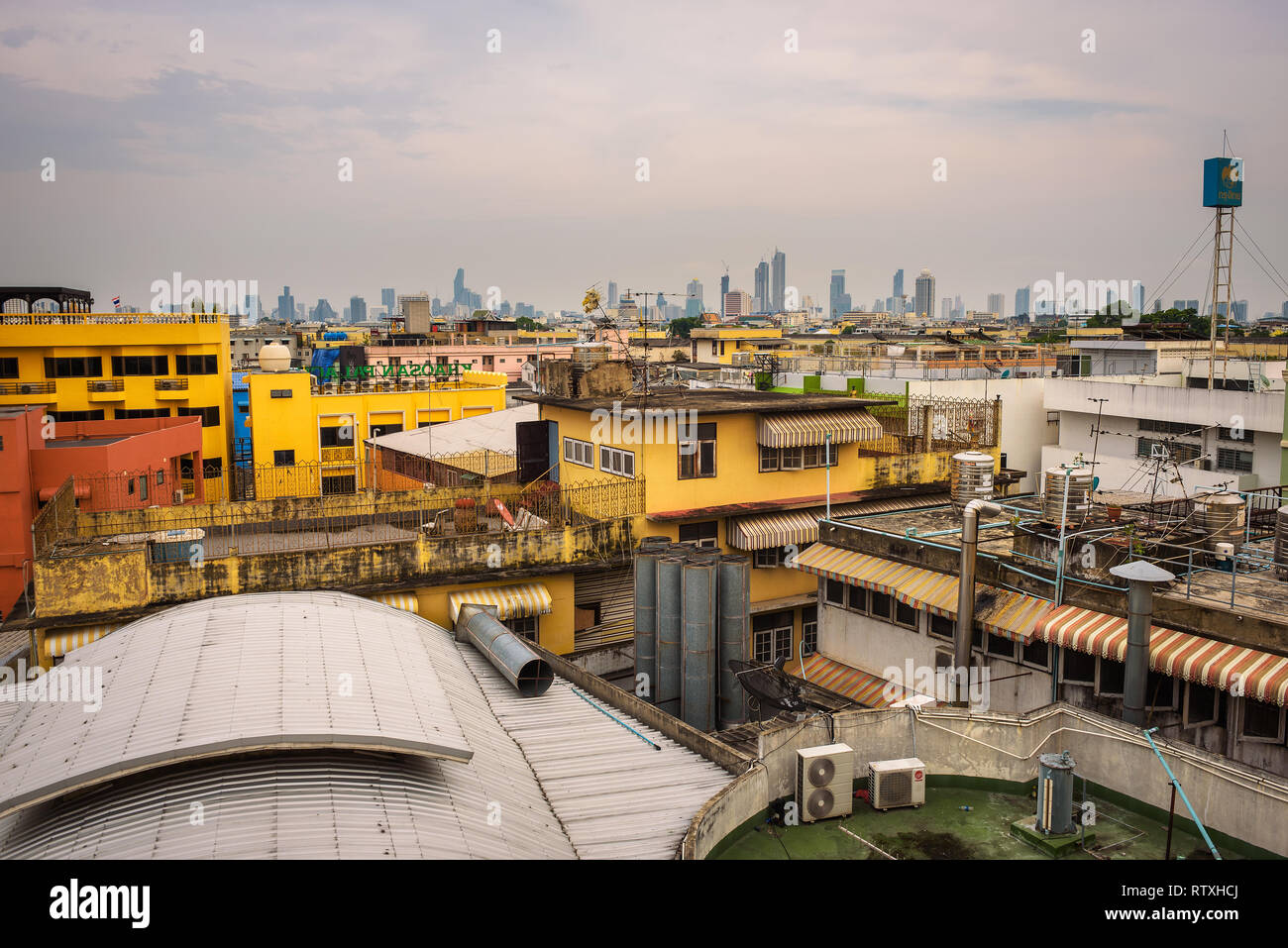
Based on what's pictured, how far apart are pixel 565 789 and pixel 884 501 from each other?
19.0m

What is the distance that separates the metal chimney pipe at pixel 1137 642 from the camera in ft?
44.2

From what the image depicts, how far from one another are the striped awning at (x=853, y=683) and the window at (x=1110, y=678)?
3930mm

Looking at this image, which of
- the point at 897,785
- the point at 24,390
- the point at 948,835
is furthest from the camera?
the point at 24,390

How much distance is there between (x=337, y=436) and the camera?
54.9 m

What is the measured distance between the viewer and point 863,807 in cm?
1305

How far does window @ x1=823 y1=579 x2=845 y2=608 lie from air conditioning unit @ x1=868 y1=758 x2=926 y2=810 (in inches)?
331

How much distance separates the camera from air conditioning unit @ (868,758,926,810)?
12812 mm

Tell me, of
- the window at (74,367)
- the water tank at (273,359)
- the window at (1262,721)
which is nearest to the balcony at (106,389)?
the window at (74,367)

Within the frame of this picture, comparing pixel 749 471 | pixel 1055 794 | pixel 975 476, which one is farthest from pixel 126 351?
pixel 1055 794

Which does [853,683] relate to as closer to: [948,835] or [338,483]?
[948,835]

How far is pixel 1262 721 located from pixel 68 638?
2201 centimetres

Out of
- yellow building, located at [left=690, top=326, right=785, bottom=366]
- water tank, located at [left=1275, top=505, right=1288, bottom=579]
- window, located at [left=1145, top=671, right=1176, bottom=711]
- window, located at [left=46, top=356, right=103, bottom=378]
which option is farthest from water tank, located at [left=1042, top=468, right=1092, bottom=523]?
yellow building, located at [left=690, top=326, right=785, bottom=366]
